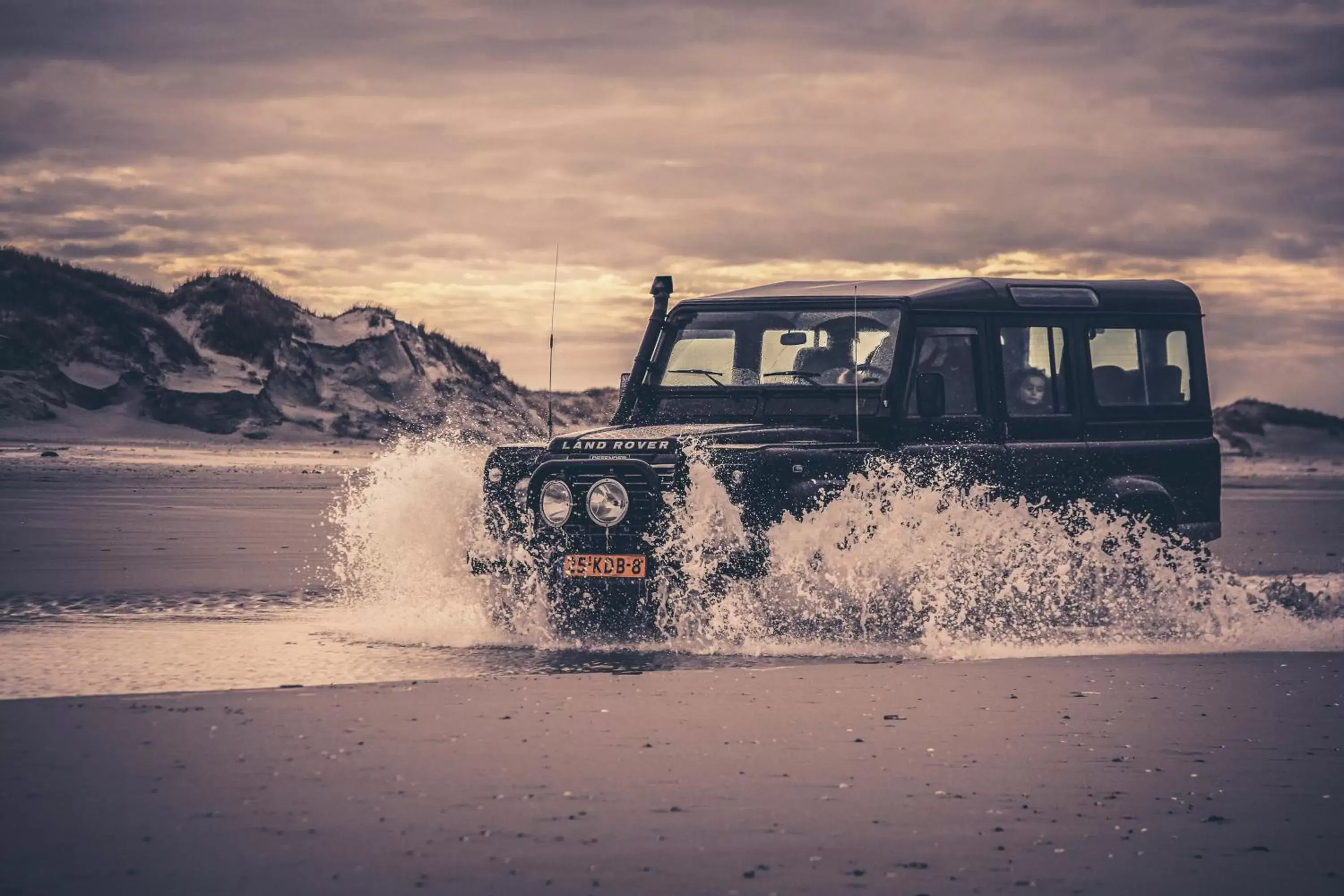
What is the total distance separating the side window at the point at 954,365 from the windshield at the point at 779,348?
0.26 metres

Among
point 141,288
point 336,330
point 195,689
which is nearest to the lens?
point 195,689

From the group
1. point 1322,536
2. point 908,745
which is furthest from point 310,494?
point 908,745

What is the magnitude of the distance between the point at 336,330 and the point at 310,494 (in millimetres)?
31530

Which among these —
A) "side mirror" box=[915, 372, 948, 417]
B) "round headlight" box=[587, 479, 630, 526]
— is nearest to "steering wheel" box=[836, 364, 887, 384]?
"side mirror" box=[915, 372, 948, 417]

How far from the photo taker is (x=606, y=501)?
34.2 feet

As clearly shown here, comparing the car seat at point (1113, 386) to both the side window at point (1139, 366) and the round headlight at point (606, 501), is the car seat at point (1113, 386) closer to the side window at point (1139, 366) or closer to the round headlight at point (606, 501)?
the side window at point (1139, 366)

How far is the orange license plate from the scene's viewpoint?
10258mm

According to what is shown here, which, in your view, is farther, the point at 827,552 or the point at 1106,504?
the point at 1106,504

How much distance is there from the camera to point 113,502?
939 inches

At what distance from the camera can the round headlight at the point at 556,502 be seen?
10547mm

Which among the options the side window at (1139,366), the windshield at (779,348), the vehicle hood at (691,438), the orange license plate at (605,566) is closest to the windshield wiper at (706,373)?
the windshield at (779,348)

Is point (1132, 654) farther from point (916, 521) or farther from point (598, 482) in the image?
point (598, 482)

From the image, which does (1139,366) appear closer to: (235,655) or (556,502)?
(556,502)

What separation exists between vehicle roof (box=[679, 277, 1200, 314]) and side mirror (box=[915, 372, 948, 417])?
0.55 meters
